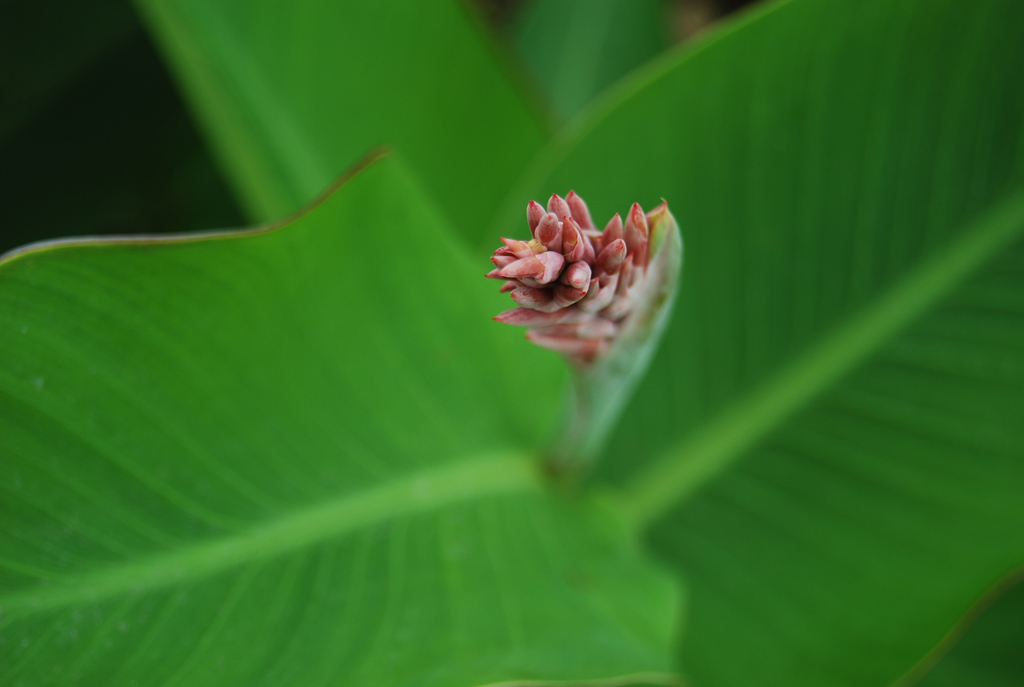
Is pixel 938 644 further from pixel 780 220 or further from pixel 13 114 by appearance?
pixel 13 114

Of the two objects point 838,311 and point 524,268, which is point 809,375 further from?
point 524,268

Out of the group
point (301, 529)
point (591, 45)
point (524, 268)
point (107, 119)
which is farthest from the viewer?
point (591, 45)

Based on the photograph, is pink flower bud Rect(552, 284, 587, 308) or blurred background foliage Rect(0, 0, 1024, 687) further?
blurred background foliage Rect(0, 0, 1024, 687)

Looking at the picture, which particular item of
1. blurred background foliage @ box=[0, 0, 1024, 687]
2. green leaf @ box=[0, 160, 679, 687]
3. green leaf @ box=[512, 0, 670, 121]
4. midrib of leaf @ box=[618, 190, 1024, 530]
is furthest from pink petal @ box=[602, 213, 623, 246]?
green leaf @ box=[512, 0, 670, 121]

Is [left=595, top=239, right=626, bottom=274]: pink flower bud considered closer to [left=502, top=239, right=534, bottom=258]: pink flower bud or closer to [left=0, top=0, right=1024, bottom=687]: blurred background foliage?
[left=502, top=239, right=534, bottom=258]: pink flower bud

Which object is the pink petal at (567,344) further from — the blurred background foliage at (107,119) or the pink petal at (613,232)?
the blurred background foliage at (107,119)

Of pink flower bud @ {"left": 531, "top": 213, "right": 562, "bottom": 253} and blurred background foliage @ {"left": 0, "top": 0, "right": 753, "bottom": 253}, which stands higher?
blurred background foliage @ {"left": 0, "top": 0, "right": 753, "bottom": 253}

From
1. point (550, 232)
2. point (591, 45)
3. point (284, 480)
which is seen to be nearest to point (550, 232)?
point (550, 232)

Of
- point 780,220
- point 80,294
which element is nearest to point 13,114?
point 80,294
